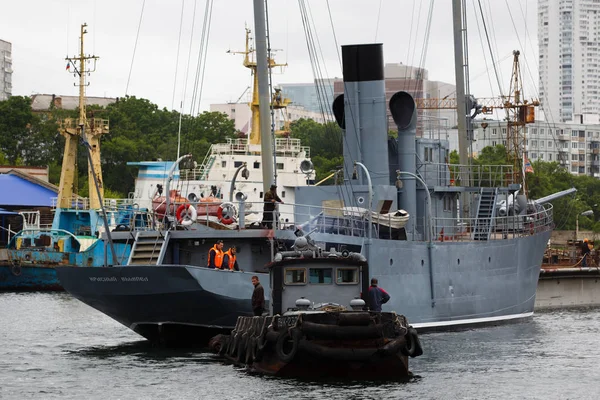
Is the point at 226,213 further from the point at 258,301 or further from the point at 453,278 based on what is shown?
the point at 453,278

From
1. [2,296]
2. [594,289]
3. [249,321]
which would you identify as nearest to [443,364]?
[249,321]

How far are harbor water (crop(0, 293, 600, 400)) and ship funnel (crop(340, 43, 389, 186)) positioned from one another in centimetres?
669

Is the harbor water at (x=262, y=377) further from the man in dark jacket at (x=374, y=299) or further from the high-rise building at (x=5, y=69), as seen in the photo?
the high-rise building at (x=5, y=69)

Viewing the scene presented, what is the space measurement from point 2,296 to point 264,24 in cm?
2951

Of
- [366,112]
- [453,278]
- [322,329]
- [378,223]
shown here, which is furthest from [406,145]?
[322,329]

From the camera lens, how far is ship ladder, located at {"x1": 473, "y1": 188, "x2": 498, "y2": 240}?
155 ft

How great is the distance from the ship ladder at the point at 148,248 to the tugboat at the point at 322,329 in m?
4.81

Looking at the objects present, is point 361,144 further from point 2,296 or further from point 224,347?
point 2,296

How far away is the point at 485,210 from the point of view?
159 ft

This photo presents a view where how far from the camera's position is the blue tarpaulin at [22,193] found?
8594 cm

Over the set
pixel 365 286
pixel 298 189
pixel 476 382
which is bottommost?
pixel 476 382

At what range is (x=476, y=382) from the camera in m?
30.6

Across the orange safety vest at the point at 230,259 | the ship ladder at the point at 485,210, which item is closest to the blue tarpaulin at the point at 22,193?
the ship ladder at the point at 485,210

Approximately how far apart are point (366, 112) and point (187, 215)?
31.4 feet
